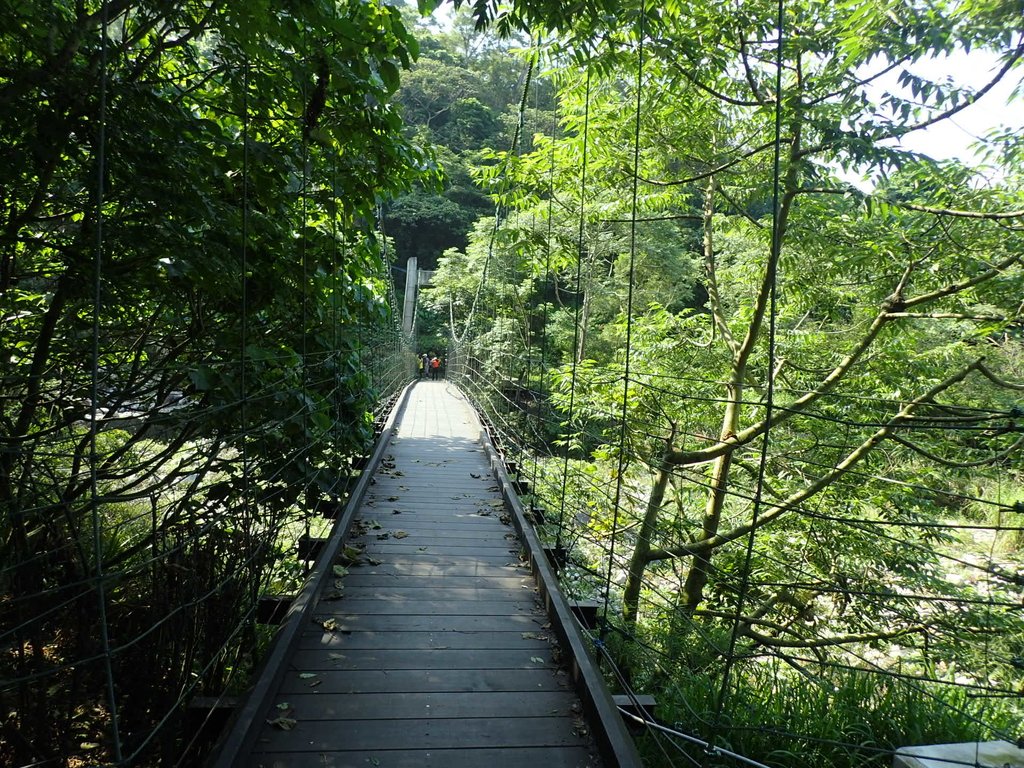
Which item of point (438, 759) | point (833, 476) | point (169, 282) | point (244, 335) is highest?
point (169, 282)

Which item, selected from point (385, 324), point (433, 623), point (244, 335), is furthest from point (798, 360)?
point (244, 335)

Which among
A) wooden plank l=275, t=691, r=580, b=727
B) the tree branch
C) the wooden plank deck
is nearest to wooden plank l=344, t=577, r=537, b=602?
the wooden plank deck

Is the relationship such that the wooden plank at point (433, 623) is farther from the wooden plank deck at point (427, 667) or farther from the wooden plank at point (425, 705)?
the wooden plank at point (425, 705)

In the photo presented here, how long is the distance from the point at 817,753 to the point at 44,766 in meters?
2.10

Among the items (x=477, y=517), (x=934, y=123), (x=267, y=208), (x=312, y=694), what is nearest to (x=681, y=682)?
(x=477, y=517)

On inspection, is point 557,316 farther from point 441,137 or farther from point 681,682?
point 441,137

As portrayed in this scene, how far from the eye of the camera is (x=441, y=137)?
79.5 ft

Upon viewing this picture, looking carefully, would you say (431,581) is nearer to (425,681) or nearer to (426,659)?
(426,659)

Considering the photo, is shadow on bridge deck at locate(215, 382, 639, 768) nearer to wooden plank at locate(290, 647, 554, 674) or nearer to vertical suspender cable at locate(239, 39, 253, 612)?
wooden plank at locate(290, 647, 554, 674)

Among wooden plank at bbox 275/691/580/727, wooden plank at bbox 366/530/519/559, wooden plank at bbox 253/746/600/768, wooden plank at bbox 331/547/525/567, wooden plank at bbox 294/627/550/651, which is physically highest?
wooden plank at bbox 366/530/519/559

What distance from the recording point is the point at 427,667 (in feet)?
5.91

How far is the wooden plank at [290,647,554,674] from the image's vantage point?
5.84 ft

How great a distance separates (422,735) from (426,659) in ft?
1.16

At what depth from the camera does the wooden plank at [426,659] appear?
1.78m
